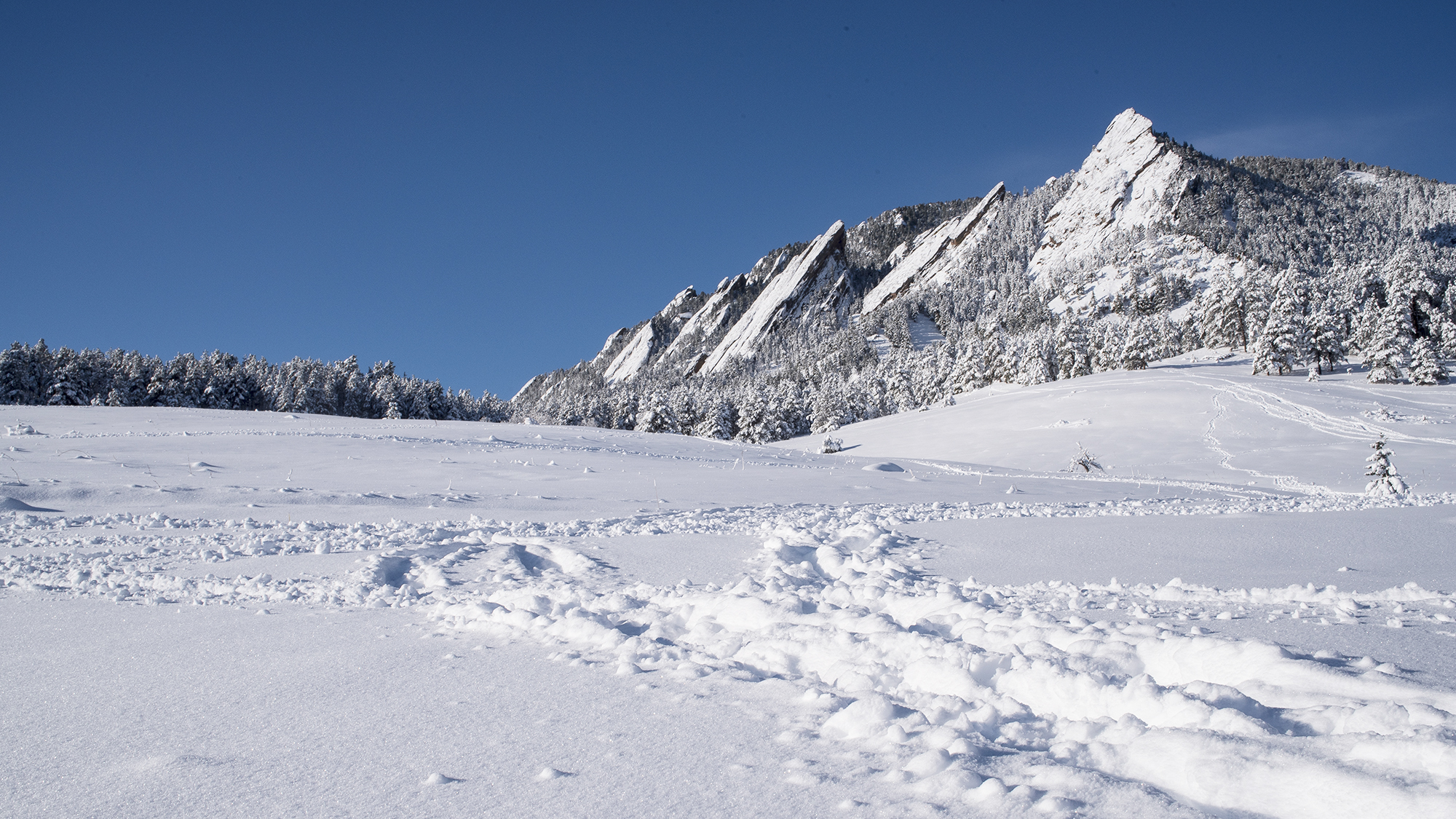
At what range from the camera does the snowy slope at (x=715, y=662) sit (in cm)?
258

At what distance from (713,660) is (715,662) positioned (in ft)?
0.13

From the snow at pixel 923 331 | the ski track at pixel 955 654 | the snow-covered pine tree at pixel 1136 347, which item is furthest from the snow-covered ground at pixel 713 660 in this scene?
the snow at pixel 923 331

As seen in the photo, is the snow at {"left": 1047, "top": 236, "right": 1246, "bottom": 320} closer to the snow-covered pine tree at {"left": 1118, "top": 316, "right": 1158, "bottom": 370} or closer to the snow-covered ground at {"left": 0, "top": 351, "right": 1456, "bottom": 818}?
the snow-covered pine tree at {"left": 1118, "top": 316, "right": 1158, "bottom": 370}

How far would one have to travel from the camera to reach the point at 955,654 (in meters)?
3.94

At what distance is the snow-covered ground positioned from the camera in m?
2.58

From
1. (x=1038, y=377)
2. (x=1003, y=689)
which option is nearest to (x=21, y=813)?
(x=1003, y=689)

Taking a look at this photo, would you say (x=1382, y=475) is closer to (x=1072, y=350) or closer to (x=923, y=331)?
(x=1072, y=350)

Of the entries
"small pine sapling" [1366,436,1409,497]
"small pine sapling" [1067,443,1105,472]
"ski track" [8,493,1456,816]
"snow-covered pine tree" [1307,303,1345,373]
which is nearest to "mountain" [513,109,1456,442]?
"snow-covered pine tree" [1307,303,1345,373]

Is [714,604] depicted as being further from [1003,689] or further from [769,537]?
[769,537]

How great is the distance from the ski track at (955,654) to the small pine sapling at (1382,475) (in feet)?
64.3

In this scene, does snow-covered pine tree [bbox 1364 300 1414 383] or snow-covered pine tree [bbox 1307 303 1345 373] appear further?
snow-covered pine tree [bbox 1307 303 1345 373]

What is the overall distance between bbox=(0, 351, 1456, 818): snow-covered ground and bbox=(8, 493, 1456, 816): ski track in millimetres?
21

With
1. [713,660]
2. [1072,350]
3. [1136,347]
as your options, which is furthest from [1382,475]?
[1136,347]

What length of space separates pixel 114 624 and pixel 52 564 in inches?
125
